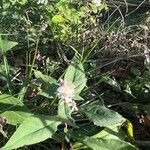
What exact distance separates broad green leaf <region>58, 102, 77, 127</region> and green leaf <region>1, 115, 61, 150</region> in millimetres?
25

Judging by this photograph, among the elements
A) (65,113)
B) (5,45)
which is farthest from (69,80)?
(5,45)

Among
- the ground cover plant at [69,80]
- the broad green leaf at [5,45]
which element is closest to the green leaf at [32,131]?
the ground cover plant at [69,80]

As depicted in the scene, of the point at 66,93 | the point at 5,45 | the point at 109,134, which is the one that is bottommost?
the point at 109,134

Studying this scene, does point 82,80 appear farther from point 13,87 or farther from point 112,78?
point 112,78

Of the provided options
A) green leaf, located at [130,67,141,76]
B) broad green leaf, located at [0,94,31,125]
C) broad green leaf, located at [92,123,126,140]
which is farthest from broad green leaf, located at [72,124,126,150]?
green leaf, located at [130,67,141,76]

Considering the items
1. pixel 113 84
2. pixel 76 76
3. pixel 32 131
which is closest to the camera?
pixel 32 131

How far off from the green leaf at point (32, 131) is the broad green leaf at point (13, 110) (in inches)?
3.2

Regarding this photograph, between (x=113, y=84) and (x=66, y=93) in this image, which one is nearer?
(x=66, y=93)

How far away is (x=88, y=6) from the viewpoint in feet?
6.89

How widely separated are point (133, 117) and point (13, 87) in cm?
46

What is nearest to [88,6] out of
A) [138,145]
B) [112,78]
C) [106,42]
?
[106,42]

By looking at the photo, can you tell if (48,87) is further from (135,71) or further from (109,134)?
(135,71)

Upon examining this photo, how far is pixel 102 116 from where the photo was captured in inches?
58.1

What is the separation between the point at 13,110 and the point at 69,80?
0.70 feet
